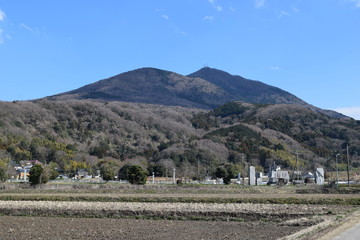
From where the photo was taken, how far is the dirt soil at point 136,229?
20.7 meters

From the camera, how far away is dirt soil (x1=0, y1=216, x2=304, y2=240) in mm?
20688

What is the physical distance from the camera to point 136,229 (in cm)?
2342

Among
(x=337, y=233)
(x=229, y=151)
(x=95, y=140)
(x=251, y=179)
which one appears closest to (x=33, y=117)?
(x=95, y=140)

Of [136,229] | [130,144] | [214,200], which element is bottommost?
[136,229]

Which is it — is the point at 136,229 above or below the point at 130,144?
below

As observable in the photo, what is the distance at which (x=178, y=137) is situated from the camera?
19150 centimetres

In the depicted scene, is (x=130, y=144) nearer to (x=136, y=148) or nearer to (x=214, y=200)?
(x=136, y=148)

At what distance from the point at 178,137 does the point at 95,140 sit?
42.3m

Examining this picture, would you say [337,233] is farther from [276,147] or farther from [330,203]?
[276,147]

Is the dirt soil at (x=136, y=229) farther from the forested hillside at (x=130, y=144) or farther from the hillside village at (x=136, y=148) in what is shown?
the forested hillside at (x=130, y=144)

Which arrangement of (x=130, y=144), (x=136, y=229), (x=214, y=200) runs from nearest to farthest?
(x=136, y=229) → (x=214, y=200) → (x=130, y=144)

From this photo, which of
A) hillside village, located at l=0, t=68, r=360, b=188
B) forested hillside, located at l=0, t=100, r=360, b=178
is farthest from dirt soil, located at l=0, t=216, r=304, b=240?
forested hillside, located at l=0, t=100, r=360, b=178

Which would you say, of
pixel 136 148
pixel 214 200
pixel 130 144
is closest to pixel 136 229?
pixel 214 200

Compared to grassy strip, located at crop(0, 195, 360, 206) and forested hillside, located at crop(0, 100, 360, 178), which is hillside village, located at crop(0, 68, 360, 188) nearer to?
forested hillside, located at crop(0, 100, 360, 178)
